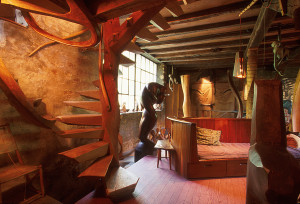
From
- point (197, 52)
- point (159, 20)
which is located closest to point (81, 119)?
point (159, 20)

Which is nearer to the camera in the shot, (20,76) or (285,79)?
(20,76)

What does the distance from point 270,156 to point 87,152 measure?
1748 millimetres

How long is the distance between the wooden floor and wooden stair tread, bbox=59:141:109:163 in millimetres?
639

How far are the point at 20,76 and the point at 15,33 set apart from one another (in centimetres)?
53

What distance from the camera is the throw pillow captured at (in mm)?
3588

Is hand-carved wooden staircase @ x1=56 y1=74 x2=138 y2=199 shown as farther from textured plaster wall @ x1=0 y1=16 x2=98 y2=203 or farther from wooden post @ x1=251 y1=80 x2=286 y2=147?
wooden post @ x1=251 y1=80 x2=286 y2=147

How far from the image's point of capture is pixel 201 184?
266 cm

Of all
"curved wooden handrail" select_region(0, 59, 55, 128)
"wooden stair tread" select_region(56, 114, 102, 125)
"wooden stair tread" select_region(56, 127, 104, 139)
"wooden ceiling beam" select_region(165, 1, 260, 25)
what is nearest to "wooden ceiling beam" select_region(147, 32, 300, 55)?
"wooden ceiling beam" select_region(165, 1, 260, 25)


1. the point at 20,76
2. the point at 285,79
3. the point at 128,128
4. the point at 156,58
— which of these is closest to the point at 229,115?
the point at 285,79

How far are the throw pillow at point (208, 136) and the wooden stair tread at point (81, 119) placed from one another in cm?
234

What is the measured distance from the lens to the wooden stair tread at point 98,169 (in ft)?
5.87

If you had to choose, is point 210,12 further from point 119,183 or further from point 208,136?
point 119,183

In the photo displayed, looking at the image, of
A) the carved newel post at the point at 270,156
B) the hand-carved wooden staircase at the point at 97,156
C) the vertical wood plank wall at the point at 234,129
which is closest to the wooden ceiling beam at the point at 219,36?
the vertical wood plank wall at the point at 234,129

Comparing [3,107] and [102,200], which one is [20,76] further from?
[102,200]
